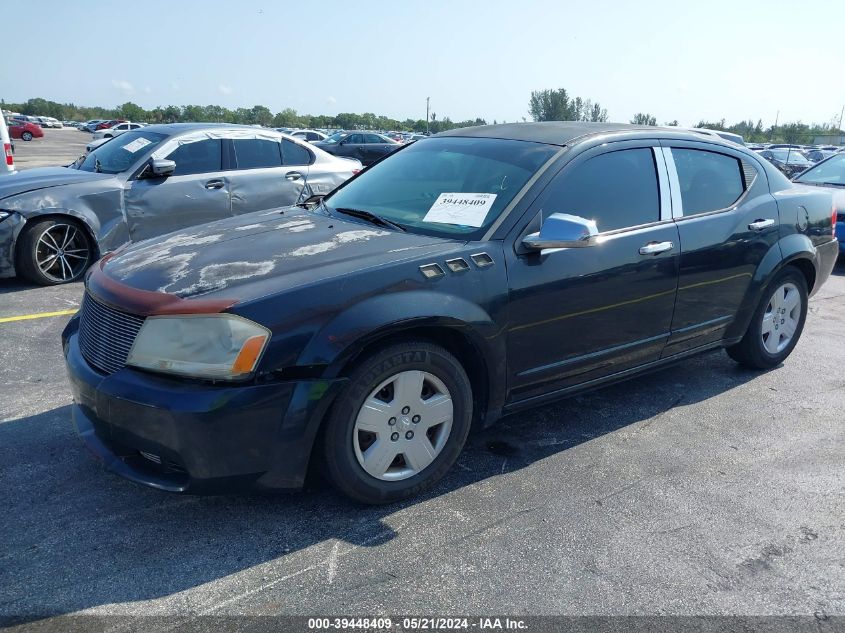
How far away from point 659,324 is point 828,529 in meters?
1.33

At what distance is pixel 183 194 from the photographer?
703 centimetres

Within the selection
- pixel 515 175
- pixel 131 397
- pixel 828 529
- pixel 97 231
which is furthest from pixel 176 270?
pixel 97 231

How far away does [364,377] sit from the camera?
2.81m

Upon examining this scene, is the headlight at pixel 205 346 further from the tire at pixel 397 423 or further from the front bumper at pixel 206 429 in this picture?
the tire at pixel 397 423

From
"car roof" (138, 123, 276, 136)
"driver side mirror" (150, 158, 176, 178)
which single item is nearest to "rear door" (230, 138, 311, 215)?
"car roof" (138, 123, 276, 136)

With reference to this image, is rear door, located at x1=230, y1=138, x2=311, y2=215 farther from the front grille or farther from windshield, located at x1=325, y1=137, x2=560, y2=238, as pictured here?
the front grille

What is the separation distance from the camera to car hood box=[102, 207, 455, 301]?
9.32 ft

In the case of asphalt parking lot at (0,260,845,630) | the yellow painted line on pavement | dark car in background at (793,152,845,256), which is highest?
dark car in background at (793,152,845,256)

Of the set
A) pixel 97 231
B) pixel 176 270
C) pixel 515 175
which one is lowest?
pixel 97 231

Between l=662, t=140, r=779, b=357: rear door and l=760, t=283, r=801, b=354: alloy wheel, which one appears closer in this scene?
l=662, t=140, r=779, b=357: rear door

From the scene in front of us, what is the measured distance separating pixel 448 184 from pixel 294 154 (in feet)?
15.1

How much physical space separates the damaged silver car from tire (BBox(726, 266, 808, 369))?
4255 mm

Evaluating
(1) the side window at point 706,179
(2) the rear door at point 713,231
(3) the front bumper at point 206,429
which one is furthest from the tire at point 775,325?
(3) the front bumper at point 206,429

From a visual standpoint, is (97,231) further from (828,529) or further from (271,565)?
(828,529)
